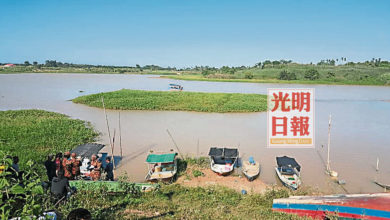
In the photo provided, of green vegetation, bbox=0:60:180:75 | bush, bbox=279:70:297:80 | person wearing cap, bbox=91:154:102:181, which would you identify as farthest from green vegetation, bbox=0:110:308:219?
green vegetation, bbox=0:60:180:75

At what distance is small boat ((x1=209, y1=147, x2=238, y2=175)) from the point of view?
10.1m

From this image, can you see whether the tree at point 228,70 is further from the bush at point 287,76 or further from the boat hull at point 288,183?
the boat hull at point 288,183

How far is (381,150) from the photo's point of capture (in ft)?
45.2

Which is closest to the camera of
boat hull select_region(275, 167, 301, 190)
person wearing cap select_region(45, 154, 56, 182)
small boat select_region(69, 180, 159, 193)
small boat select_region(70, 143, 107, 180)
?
small boat select_region(69, 180, 159, 193)

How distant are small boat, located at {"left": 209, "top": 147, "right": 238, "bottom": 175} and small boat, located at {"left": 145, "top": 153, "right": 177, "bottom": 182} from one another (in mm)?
1612

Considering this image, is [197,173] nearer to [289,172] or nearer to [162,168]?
[162,168]

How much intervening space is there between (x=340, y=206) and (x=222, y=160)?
5.35 metres

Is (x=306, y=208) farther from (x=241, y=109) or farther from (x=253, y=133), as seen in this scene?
(x=241, y=109)

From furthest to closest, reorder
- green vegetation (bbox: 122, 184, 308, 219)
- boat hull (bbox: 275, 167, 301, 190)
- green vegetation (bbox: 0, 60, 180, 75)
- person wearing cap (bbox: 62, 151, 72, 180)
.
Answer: green vegetation (bbox: 0, 60, 180, 75), boat hull (bbox: 275, 167, 301, 190), person wearing cap (bbox: 62, 151, 72, 180), green vegetation (bbox: 122, 184, 308, 219)

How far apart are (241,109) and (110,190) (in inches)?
728

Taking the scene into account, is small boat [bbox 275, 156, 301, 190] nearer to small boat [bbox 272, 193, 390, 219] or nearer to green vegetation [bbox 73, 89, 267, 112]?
small boat [bbox 272, 193, 390, 219]

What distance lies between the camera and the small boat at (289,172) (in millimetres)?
9117

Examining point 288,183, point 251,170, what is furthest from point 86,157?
point 288,183

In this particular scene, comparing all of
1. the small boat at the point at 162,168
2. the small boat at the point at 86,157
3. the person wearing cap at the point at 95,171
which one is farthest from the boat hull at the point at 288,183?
the small boat at the point at 86,157
